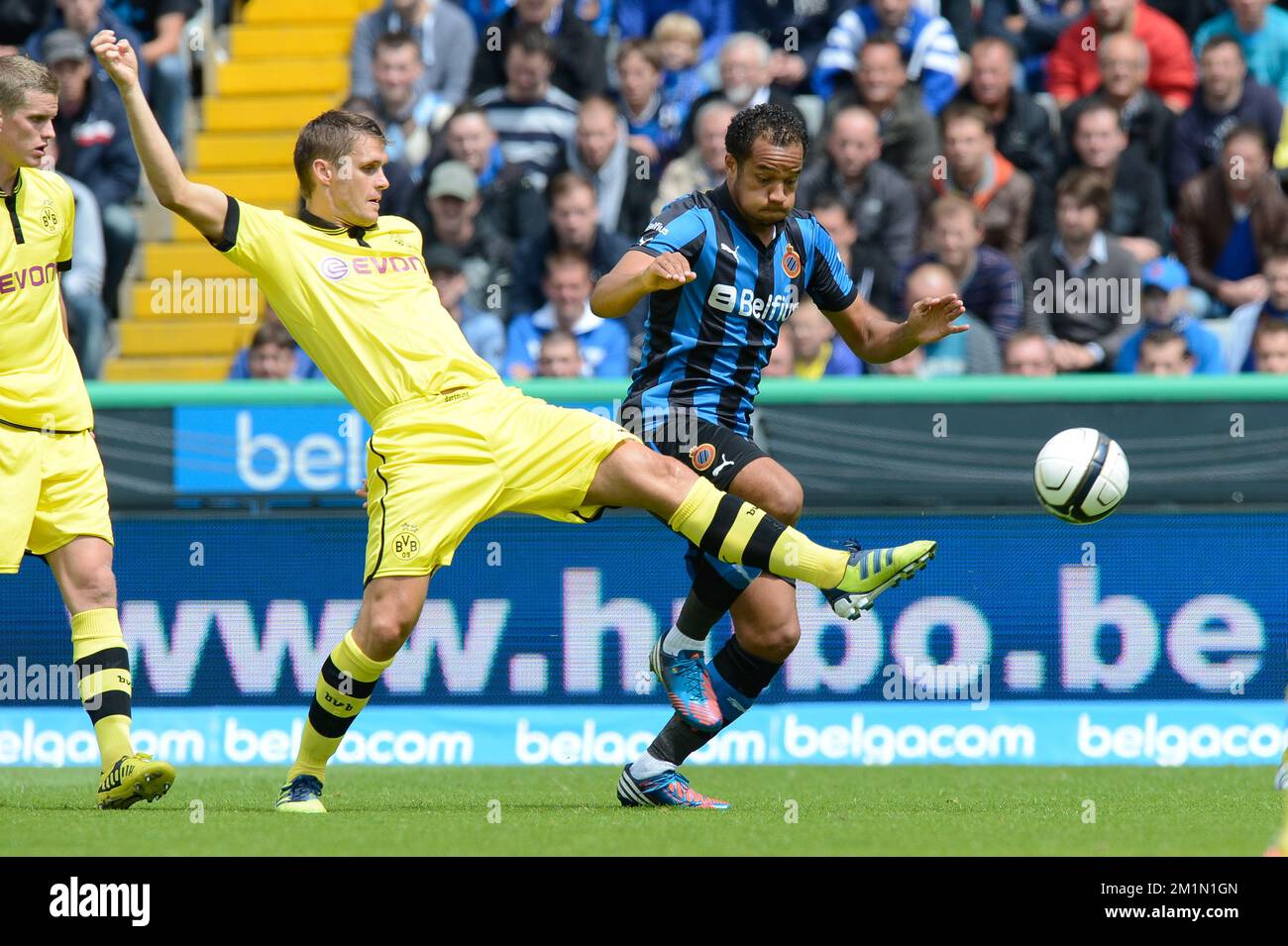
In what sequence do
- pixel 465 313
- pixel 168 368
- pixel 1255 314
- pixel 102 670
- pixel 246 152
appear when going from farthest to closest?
1. pixel 246 152
2. pixel 168 368
3. pixel 465 313
4. pixel 1255 314
5. pixel 102 670

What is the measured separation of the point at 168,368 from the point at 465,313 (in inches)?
89.2

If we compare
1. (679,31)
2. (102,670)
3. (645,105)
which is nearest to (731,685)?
(102,670)

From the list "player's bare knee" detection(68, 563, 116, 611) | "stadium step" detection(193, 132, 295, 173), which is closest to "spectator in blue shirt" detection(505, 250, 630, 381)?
"stadium step" detection(193, 132, 295, 173)

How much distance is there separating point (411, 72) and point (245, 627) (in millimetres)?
4887

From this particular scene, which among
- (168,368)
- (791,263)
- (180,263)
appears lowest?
(791,263)

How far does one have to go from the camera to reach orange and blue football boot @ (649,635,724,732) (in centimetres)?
655

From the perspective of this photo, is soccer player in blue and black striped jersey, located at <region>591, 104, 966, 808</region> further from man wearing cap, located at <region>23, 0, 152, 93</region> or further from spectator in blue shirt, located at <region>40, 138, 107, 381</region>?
man wearing cap, located at <region>23, 0, 152, 93</region>

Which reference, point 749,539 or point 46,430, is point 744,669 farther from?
point 46,430

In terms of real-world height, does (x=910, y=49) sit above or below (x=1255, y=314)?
above

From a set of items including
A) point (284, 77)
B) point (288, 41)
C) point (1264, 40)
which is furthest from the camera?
point (288, 41)

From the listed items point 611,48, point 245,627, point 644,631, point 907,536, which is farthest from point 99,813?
point 611,48

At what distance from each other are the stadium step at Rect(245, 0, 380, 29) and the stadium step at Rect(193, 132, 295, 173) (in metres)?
1.13

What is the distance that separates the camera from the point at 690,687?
6590 millimetres

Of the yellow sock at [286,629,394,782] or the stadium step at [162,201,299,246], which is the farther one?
the stadium step at [162,201,299,246]
